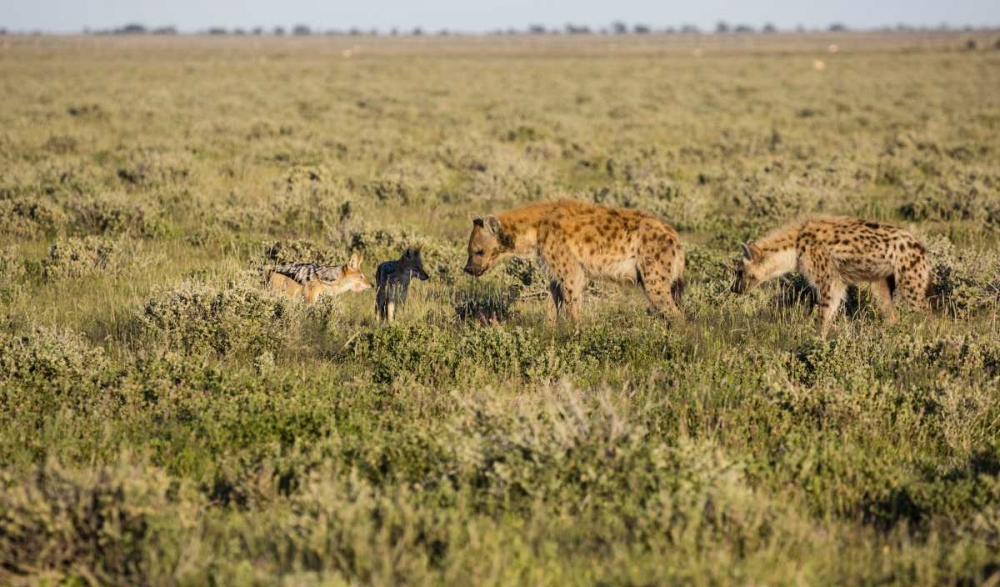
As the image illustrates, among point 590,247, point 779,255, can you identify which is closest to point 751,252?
point 779,255

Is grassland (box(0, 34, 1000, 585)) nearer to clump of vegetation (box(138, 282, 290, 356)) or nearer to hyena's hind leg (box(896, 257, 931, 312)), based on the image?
clump of vegetation (box(138, 282, 290, 356))

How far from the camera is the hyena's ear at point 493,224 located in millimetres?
7855

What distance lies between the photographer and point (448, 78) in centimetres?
4944

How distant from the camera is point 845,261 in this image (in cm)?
761

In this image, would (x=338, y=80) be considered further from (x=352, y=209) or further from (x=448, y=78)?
(x=352, y=209)

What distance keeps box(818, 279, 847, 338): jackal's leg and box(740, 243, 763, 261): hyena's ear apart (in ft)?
2.12

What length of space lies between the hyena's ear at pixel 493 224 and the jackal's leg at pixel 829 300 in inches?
117

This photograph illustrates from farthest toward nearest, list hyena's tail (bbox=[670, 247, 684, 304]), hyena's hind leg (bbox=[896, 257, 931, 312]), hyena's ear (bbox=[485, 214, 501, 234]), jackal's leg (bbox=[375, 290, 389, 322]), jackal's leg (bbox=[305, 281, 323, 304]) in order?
jackal's leg (bbox=[305, 281, 323, 304]) < jackal's leg (bbox=[375, 290, 389, 322]) < hyena's ear (bbox=[485, 214, 501, 234]) < hyena's tail (bbox=[670, 247, 684, 304]) < hyena's hind leg (bbox=[896, 257, 931, 312])

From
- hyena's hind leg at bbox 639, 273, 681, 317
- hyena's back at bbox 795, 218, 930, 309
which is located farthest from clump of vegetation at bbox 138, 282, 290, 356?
hyena's back at bbox 795, 218, 930, 309

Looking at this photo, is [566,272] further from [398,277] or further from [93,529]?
[93,529]

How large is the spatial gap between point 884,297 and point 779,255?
1.03 m

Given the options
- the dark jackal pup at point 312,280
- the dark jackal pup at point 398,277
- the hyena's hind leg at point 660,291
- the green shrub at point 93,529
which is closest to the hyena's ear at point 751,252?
the hyena's hind leg at point 660,291

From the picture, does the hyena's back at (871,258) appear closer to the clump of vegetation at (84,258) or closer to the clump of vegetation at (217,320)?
the clump of vegetation at (217,320)

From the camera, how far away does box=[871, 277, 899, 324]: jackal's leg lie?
7809 mm
